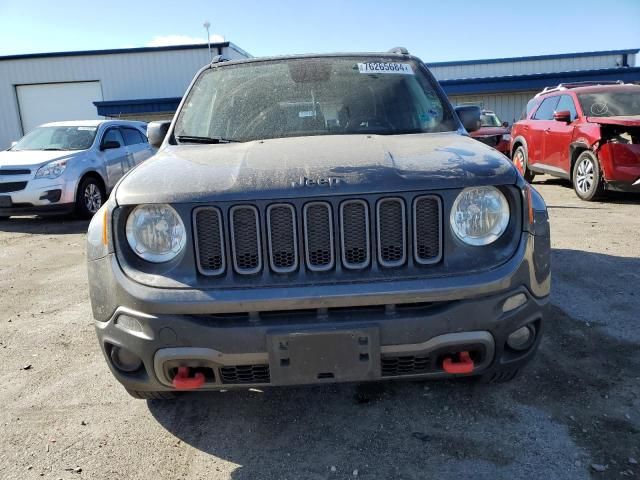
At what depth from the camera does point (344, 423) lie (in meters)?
2.53

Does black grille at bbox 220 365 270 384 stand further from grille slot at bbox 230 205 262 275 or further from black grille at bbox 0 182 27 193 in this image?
black grille at bbox 0 182 27 193

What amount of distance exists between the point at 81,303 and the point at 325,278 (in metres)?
3.32

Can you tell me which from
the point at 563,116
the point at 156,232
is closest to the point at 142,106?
the point at 563,116

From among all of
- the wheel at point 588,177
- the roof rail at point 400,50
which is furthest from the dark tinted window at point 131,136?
the wheel at point 588,177

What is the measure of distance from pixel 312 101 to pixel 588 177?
659 cm

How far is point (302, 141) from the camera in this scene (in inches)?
106

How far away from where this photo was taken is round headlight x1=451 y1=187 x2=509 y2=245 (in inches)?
83.0

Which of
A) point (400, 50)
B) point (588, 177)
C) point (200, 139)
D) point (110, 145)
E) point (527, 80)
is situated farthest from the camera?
point (527, 80)

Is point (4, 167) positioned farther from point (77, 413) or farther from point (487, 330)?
point (487, 330)

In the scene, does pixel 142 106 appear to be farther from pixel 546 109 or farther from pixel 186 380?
pixel 186 380

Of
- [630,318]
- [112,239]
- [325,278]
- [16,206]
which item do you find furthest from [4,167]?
[630,318]

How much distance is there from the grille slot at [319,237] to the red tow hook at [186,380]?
0.66 m

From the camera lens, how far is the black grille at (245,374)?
2.09 m

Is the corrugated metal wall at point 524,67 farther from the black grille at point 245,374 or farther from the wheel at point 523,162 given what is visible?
the black grille at point 245,374
